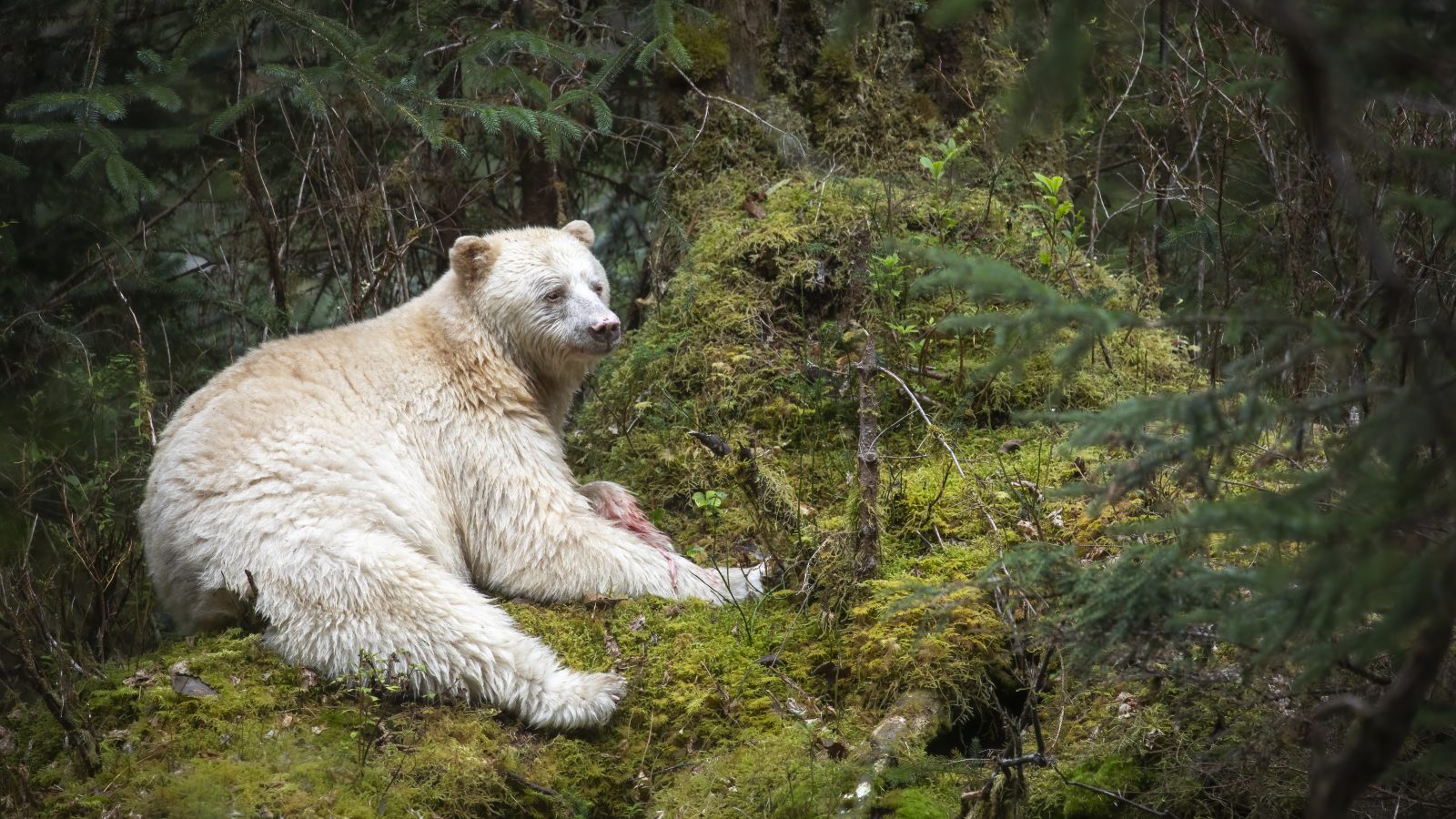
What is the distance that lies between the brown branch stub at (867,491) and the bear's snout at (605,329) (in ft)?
6.12

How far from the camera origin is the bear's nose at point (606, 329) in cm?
647

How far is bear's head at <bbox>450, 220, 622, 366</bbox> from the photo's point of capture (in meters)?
6.54

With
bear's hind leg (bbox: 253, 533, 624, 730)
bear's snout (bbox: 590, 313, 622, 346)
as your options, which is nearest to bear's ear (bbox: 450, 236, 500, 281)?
bear's snout (bbox: 590, 313, 622, 346)

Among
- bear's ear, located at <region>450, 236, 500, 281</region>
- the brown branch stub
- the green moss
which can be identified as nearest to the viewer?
the brown branch stub

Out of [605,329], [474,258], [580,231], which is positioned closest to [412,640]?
[605,329]

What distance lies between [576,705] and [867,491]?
178 cm

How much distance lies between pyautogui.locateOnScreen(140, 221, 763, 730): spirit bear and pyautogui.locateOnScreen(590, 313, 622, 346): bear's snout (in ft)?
0.04

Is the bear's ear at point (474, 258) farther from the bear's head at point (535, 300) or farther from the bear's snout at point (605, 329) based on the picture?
the bear's snout at point (605, 329)

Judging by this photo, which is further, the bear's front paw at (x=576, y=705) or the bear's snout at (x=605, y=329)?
the bear's snout at (x=605, y=329)

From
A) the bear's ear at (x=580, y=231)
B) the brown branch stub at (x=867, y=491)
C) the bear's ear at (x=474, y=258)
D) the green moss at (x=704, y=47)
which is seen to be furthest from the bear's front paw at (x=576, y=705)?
the green moss at (x=704, y=47)

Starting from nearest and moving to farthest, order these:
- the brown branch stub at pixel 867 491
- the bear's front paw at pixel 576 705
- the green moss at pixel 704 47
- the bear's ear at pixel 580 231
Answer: the bear's front paw at pixel 576 705, the brown branch stub at pixel 867 491, the bear's ear at pixel 580 231, the green moss at pixel 704 47

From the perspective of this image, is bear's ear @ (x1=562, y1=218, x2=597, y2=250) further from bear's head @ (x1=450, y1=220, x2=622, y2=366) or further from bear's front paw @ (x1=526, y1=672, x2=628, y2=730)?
bear's front paw @ (x1=526, y1=672, x2=628, y2=730)

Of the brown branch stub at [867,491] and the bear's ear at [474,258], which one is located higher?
the bear's ear at [474,258]

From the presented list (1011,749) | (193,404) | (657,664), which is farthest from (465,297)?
(1011,749)
